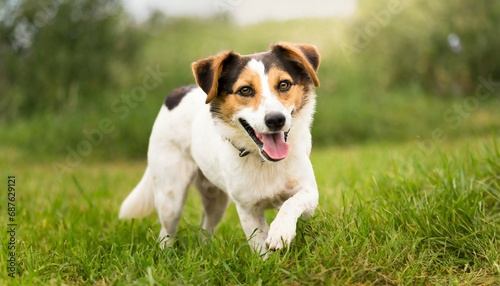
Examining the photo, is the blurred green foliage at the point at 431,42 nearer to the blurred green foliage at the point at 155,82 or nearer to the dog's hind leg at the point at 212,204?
the blurred green foliage at the point at 155,82

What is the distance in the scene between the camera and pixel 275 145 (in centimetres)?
364

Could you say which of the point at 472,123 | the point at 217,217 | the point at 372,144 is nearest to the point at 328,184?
the point at 217,217

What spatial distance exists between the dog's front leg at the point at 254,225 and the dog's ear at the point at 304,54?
919 mm

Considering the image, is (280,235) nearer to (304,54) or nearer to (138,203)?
(304,54)

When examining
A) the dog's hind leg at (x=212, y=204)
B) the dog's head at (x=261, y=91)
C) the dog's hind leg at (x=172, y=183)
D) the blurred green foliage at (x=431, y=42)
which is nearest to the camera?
the dog's head at (x=261, y=91)

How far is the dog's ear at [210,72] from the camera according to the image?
381 cm

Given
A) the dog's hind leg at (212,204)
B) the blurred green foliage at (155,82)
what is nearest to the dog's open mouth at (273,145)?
the dog's hind leg at (212,204)

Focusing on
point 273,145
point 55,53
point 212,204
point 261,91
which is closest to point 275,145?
point 273,145

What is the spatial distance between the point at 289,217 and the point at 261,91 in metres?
0.76

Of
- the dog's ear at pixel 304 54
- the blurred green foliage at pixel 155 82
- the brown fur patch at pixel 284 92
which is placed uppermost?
the dog's ear at pixel 304 54

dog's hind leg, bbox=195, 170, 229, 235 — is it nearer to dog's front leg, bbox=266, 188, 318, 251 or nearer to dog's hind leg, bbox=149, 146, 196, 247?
dog's hind leg, bbox=149, 146, 196, 247

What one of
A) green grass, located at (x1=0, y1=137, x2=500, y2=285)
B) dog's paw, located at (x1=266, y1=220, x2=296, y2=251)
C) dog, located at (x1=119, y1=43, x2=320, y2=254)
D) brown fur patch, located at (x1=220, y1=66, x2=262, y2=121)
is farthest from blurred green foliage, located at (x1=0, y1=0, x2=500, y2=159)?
dog's paw, located at (x1=266, y1=220, x2=296, y2=251)

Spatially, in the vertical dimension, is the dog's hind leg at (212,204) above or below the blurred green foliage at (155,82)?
above

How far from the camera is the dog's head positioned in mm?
3584
